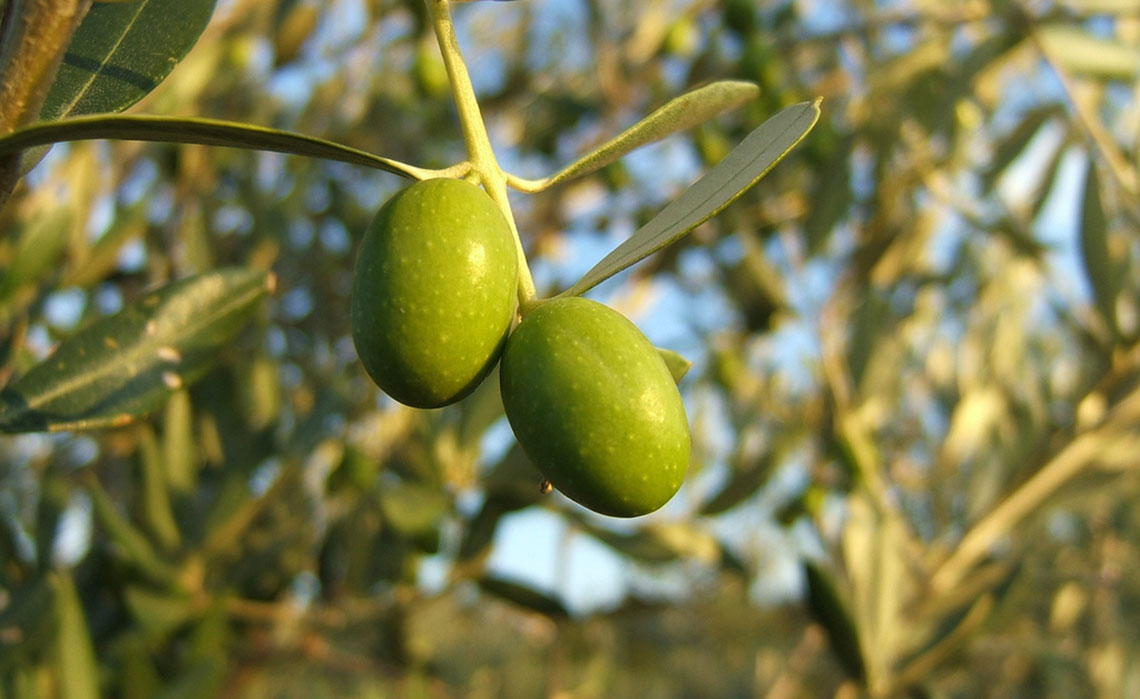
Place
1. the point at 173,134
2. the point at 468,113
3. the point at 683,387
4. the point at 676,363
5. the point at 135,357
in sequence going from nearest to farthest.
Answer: the point at 173,134 < the point at 468,113 < the point at 676,363 < the point at 135,357 < the point at 683,387

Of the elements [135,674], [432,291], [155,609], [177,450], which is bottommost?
[135,674]

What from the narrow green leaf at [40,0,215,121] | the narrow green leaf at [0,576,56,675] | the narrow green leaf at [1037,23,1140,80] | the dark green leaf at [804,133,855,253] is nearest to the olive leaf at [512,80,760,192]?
the narrow green leaf at [40,0,215,121]

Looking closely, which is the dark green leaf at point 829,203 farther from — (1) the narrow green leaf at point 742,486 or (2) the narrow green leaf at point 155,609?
(2) the narrow green leaf at point 155,609

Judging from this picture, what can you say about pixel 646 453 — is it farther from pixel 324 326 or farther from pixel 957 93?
pixel 324 326

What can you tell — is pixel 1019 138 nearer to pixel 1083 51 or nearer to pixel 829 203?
pixel 1083 51

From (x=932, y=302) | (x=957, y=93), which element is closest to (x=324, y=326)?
(x=957, y=93)

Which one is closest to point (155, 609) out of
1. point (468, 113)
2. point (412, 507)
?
point (412, 507)
